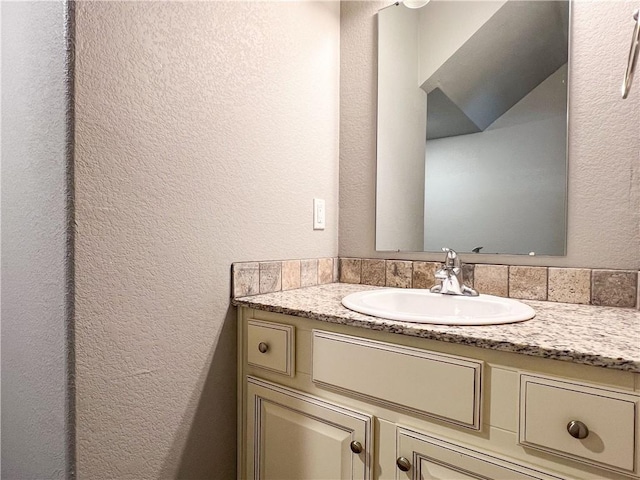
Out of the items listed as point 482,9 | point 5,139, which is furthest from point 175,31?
point 482,9

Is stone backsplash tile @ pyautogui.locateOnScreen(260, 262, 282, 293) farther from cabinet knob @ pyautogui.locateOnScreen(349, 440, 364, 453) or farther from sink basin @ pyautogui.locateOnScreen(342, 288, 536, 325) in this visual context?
cabinet knob @ pyautogui.locateOnScreen(349, 440, 364, 453)

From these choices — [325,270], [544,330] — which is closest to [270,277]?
[325,270]

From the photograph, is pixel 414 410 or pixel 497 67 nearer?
pixel 414 410

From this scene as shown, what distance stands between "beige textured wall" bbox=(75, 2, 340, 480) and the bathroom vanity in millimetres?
163

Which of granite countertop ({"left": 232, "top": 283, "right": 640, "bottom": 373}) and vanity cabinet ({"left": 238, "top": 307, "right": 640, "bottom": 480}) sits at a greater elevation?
granite countertop ({"left": 232, "top": 283, "right": 640, "bottom": 373})

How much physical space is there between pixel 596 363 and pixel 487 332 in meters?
0.18

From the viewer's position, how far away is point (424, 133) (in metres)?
1.38

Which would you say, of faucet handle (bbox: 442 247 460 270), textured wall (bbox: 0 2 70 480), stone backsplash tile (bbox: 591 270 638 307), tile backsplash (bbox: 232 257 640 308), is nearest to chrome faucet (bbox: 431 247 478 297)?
faucet handle (bbox: 442 247 460 270)

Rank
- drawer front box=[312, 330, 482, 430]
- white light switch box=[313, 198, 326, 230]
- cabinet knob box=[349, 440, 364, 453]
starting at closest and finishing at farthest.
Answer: drawer front box=[312, 330, 482, 430] → cabinet knob box=[349, 440, 364, 453] → white light switch box=[313, 198, 326, 230]

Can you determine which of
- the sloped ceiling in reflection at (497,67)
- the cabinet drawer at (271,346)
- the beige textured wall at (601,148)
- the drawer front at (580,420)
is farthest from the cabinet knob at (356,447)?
the sloped ceiling in reflection at (497,67)

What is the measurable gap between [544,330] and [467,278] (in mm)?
489

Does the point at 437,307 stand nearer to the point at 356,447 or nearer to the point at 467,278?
the point at 467,278

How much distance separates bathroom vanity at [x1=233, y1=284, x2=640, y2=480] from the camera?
64 centimetres

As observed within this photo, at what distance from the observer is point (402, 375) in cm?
83
